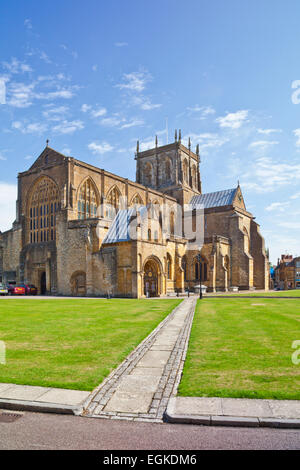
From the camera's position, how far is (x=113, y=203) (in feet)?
156

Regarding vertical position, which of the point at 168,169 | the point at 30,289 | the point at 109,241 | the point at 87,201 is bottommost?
the point at 30,289

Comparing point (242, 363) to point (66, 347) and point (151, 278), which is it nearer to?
point (66, 347)

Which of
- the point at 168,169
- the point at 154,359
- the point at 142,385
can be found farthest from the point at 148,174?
the point at 142,385

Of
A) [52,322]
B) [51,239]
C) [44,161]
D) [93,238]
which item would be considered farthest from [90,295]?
[52,322]

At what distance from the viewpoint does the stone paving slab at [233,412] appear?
4934mm

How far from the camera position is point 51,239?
42250 millimetres

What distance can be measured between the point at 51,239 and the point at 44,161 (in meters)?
9.70

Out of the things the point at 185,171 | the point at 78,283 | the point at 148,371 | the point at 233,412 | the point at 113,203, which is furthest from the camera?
the point at 185,171

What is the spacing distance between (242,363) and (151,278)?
30.4 m

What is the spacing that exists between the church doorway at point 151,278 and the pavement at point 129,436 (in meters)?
32.6

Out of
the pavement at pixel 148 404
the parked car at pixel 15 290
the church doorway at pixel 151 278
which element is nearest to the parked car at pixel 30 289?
the parked car at pixel 15 290

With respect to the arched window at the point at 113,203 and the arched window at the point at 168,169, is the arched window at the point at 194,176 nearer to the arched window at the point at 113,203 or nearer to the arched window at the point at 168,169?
the arched window at the point at 168,169

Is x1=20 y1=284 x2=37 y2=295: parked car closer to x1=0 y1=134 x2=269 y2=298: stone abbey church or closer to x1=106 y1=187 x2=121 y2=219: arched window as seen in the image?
x1=0 y1=134 x2=269 y2=298: stone abbey church
